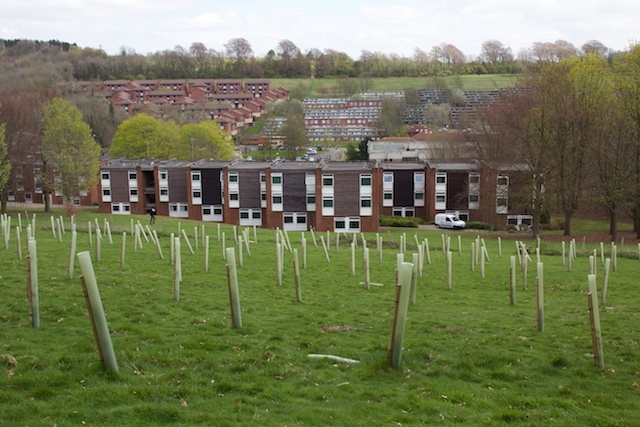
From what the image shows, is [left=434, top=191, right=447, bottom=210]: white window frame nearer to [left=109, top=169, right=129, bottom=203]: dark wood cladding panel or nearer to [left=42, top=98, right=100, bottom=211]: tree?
[left=109, top=169, right=129, bottom=203]: dark wood cladding panel

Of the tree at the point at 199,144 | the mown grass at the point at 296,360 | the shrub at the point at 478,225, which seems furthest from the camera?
the tree at the point at 199,144

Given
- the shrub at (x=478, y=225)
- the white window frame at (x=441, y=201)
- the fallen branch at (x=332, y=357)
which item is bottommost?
the shrub at (x=478, y=225)

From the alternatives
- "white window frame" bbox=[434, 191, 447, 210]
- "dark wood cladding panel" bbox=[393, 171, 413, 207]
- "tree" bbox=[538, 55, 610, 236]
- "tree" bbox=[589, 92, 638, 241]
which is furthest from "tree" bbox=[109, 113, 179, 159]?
"tree" bbox=[589, 92, 638, 241]

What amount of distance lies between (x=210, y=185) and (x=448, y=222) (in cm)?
2455

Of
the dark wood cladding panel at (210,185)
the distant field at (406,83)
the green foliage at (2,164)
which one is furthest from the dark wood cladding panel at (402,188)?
the distant field at (406,83)

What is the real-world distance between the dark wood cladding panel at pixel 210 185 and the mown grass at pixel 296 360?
147ft

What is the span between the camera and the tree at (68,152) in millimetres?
54531

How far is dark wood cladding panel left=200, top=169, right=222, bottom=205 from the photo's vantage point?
6250cm

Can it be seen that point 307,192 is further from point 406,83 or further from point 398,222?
point 406,83

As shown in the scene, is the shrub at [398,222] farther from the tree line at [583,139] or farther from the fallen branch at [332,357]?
the fallen branch at [332,357]

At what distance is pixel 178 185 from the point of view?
211 ft

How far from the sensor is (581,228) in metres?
51.2

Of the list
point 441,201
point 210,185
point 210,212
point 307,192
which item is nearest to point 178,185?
point 210,185

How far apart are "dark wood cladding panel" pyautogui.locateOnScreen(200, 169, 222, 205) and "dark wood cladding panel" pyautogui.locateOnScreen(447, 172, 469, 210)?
23.5 m
